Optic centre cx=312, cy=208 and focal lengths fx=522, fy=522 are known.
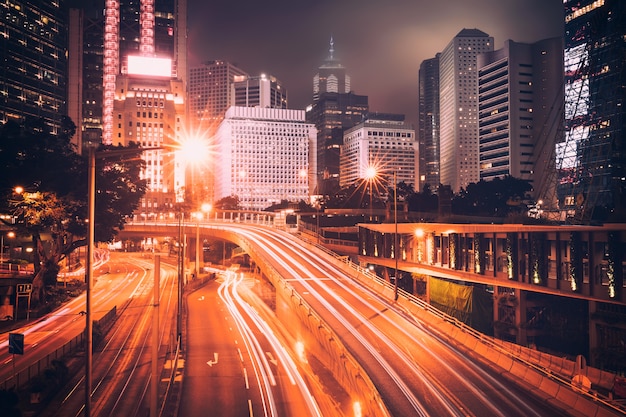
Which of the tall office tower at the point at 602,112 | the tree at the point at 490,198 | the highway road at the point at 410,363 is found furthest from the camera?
the tree at the point at 490,198

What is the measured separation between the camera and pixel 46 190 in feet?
189

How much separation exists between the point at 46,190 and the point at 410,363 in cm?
4556

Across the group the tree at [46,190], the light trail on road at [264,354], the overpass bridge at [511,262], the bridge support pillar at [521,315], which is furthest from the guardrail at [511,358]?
the tree at [46,190]

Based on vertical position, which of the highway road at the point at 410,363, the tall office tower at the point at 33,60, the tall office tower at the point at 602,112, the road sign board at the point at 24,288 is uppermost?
the tall office tower at the point at 33,60

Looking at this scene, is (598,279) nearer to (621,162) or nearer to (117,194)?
(117,194)

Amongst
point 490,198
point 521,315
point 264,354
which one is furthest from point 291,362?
point 490,198

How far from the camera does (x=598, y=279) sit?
1460 inches

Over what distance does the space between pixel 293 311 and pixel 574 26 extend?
112493 millimetres

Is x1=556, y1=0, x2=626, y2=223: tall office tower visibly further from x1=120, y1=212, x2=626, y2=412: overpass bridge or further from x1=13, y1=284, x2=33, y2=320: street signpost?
x1=13, y1=284, x2=33, y2=320: street signpost

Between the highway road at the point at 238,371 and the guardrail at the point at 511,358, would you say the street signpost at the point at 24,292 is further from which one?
the guardrail at the point at 511,358

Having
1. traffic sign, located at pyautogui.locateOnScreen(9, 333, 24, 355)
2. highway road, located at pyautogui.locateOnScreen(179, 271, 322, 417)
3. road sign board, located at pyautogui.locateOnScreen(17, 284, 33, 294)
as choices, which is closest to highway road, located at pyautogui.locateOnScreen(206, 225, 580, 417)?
highway road, located at pyautogui.locateOnScreen(179, 271, 322, 417)

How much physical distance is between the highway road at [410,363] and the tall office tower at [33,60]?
133061 mm

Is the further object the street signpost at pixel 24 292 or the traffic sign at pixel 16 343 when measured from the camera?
the street signpost at pixel 24 292

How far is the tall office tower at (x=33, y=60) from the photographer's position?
147375 millimetres
